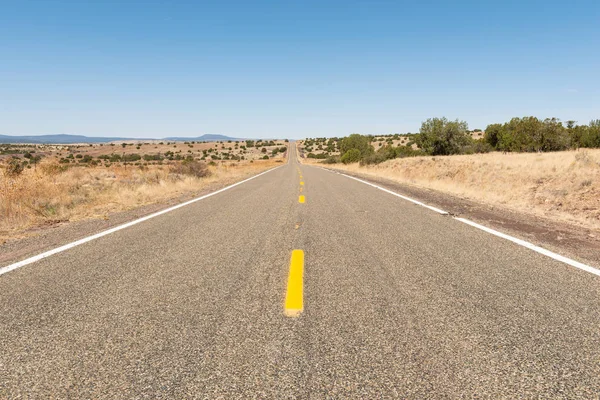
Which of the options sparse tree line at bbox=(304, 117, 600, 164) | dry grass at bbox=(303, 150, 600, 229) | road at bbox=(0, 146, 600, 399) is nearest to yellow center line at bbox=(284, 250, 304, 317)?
road at bbox=(0, 146, 600, 399)

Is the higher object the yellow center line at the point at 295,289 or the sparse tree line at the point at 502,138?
the sparse tree line at the point at 502,138

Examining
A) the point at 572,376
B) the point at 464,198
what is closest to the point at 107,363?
the point at 572,376

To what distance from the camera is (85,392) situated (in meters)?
2.11

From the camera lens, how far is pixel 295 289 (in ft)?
11.9

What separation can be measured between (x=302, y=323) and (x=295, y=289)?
0.71 metres

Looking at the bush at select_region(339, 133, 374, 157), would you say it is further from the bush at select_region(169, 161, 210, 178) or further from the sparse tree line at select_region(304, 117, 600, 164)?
the bush at select_region(169, 161, 210, 178)

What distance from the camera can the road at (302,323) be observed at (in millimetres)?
2186

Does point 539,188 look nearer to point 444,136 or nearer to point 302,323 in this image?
point 302,323

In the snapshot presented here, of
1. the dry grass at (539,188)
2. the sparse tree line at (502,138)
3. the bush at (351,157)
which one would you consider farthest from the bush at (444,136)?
the dry grass at (539,188)

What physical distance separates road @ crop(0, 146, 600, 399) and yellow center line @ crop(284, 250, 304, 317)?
1.6 inches

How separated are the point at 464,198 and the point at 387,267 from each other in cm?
896

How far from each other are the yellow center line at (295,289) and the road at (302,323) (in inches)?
1.6

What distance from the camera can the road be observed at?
7.17ft

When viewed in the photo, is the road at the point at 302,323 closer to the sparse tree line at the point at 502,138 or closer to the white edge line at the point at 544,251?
the white edge line at the point at 544,251
